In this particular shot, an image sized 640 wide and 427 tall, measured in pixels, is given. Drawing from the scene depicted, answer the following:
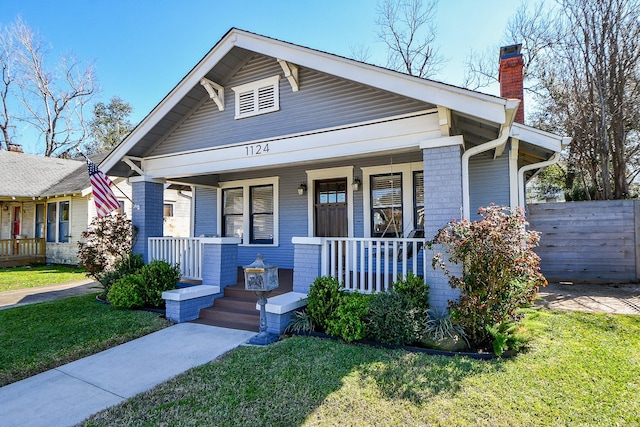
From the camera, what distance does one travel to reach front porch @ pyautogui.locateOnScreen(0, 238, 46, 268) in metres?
14.9

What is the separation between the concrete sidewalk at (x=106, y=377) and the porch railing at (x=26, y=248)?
552 inches

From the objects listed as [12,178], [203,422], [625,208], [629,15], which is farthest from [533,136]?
[12,178]

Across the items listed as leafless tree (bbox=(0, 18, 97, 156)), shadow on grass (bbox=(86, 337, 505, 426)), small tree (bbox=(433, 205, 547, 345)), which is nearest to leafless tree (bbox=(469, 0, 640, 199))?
small tree (bbox=(433, 205, 547, 345))

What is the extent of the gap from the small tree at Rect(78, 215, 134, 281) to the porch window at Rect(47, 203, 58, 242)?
9621 millimetres

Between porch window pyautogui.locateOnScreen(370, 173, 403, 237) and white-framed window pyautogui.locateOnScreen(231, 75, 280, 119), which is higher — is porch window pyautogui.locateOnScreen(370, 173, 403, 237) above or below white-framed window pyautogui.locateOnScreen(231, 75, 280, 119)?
below

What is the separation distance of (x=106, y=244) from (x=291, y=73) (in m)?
5.60

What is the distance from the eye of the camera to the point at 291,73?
6270mm

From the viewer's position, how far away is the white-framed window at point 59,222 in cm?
1477

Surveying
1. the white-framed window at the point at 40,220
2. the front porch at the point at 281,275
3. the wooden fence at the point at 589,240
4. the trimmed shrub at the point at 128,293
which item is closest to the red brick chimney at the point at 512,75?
the wooden fence at the point at 589,240

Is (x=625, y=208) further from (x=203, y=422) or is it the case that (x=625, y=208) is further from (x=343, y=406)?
(x=203, y=422)

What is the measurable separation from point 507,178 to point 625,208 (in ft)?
11.5

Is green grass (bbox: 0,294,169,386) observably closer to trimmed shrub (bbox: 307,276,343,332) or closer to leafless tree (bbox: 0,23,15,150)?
trimmed shrub (bbox: 307,276,343,332)

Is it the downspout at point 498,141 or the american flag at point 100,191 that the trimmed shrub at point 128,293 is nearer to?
the american flag at point 100,191

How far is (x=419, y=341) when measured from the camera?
445cm
